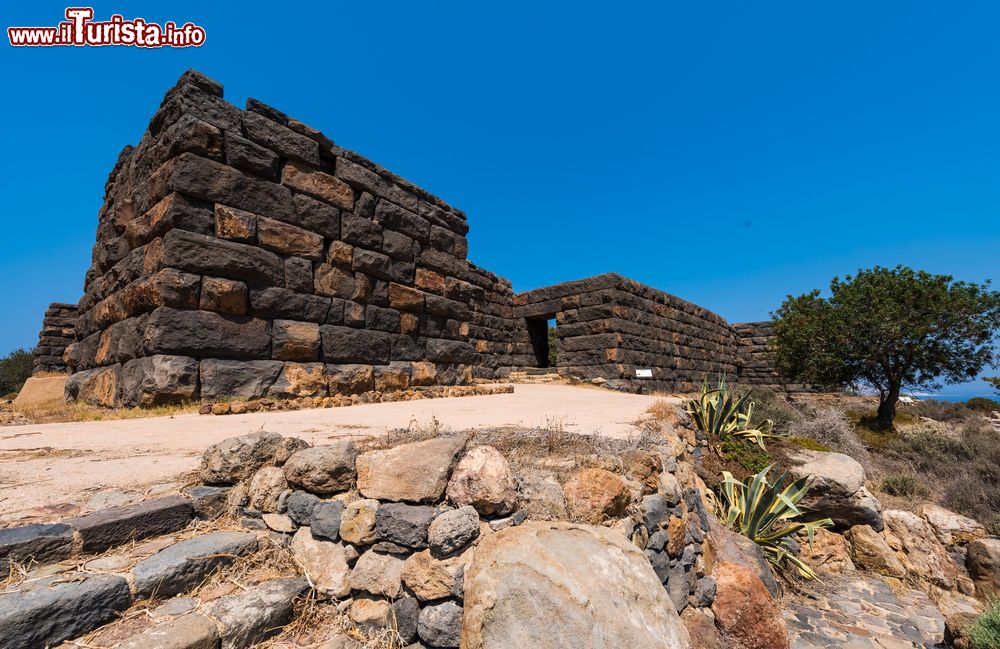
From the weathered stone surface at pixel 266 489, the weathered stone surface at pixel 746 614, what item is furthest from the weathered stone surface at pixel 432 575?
the weathered stone surface at pixel 746 614

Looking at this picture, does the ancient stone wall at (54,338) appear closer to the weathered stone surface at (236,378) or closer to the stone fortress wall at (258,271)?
the stone fortress wall at (258,271)

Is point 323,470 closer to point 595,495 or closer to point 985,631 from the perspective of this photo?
point 595,495

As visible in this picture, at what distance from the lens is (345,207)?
5262mm

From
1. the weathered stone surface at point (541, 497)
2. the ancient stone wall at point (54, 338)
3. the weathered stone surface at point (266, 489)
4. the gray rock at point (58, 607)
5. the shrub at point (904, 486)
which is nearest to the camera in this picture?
the gray rock at point (58, 607)

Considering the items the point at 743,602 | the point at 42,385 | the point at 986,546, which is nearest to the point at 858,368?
the point at 986,546

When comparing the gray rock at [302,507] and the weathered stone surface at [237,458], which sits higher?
the weathered stone surface at [237,458]

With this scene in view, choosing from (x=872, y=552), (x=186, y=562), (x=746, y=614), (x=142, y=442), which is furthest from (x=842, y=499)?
(x=142, y=442)

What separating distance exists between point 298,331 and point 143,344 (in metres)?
1.24

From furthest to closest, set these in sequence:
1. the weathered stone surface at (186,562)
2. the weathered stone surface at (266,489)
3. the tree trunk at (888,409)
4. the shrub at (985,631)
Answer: the tree trunk at (888,409) < the shrub at (985,631) < the weathered stone surface at (266,489) < the weathered stone surface at (186,562)

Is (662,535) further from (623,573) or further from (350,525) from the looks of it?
(350,525)

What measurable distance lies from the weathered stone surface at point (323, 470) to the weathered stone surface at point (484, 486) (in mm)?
519

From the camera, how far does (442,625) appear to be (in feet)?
5.30

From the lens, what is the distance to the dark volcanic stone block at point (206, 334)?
3.71m

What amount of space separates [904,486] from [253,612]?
8.10 m
